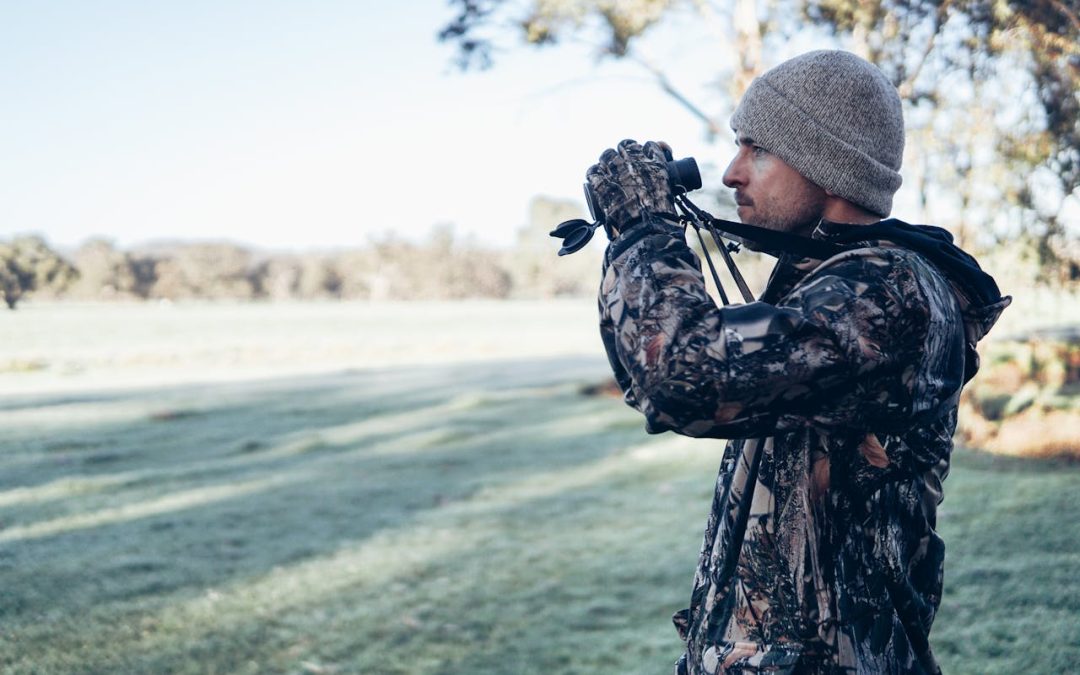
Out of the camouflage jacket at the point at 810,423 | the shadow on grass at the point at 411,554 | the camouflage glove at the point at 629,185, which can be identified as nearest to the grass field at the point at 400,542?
the shadow on grass at the point at 411,554

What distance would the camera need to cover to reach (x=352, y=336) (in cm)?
3192

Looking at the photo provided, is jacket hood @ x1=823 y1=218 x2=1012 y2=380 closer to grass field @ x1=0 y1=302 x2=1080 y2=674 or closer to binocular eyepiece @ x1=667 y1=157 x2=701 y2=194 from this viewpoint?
binocular eyepiece @ x1=667 y1=157 x2=701 y2=194

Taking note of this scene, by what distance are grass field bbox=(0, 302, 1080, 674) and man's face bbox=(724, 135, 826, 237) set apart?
2.87 m

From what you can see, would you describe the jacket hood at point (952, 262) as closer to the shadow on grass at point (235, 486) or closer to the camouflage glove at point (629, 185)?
the camouflage glove at point (629, 185)

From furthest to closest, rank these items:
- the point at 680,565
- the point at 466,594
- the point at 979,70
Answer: the point at 979,70
the point at 680,565
the point at 466,594

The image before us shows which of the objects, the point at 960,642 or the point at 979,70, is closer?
the point at 960,642

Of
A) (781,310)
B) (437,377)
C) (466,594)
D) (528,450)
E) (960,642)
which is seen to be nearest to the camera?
(781,310)

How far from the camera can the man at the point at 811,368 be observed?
123cm

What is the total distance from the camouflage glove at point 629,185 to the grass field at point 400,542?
3095 mm

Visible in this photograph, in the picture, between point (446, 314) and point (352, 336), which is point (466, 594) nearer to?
point (352, 336)

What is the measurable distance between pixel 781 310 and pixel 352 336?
103 ft

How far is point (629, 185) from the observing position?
1392mm

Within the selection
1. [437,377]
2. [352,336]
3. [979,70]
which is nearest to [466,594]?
[979,70]

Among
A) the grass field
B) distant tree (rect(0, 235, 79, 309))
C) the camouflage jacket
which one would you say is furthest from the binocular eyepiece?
distant tree (rect(0, 235, 79, 309))
